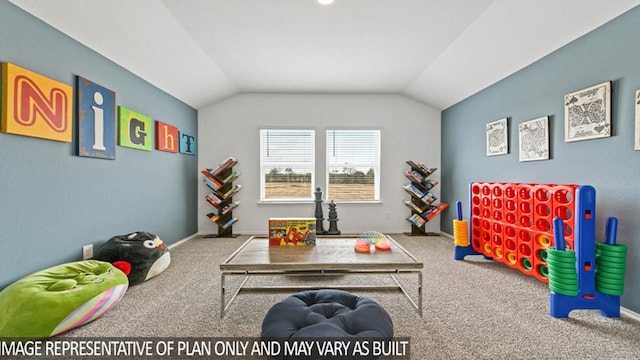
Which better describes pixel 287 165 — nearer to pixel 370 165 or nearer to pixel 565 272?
pixel 370 165

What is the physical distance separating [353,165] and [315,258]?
122 inches

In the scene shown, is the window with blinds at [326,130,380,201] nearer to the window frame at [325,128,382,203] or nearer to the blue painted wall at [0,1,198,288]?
the window frame at [325,128,382,203]

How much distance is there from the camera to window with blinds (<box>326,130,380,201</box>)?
191 inches

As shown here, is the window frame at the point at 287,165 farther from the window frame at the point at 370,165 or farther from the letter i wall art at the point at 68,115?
the letter i wall art at the point at 68,115

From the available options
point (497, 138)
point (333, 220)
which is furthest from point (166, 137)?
point (497, 138)

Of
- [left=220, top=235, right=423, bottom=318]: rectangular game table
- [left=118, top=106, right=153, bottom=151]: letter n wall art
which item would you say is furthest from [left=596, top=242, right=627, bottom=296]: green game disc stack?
[left=118, top=106, right=153, bottom=151]: letter n wall art

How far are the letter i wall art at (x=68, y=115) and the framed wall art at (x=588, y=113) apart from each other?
4.24 meters

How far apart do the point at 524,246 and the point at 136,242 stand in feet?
12.2

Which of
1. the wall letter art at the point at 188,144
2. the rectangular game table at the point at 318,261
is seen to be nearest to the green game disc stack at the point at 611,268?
the rectangular game table at the point at 318,261

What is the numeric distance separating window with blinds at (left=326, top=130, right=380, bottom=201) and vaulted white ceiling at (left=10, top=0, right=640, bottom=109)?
1.13m

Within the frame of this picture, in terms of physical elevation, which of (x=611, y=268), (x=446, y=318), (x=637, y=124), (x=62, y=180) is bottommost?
(x=446, y=318)

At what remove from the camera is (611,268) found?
1.84 meters

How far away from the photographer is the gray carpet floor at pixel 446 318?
62.2 inches

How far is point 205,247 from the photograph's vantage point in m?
3.87
